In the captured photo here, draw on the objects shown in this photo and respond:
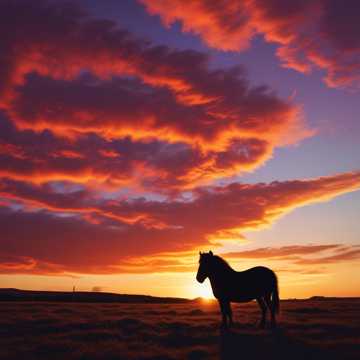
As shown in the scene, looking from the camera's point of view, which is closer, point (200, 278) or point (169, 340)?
point (169, 340)

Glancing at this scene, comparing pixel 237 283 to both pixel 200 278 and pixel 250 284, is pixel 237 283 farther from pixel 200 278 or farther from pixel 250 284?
pixel 200 278

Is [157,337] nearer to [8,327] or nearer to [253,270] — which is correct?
[253,270]

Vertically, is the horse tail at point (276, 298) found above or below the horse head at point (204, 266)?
below

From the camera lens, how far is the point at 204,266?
1867 cm

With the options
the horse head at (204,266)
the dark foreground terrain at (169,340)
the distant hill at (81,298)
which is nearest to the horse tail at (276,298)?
the dark foreground terrain at (169,340)

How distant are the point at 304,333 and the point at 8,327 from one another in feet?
42.6

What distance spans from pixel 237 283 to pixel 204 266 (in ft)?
5.47

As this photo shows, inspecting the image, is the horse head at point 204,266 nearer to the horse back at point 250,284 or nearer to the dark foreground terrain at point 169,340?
the horse back at point 250,284

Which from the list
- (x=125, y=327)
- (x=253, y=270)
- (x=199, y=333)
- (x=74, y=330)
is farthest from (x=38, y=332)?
(x=253, y=270)

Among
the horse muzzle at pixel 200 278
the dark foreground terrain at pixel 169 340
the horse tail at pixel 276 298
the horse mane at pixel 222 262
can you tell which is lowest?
the dark foreground terrain at pixel 169 340

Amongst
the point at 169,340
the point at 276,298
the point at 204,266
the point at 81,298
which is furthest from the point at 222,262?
the point at 81,298

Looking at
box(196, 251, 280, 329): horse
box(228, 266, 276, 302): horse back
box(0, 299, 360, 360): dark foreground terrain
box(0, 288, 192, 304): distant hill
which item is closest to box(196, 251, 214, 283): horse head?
box(196, 251, 280, 329): horse

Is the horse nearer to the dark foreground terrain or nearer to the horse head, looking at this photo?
the horse head

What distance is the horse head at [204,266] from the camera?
61.3 ft
